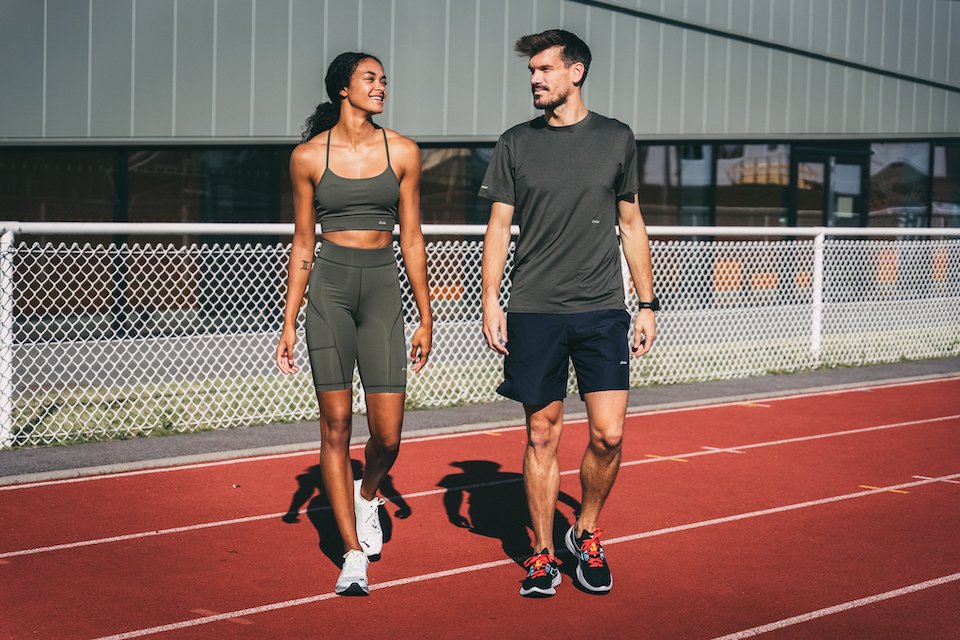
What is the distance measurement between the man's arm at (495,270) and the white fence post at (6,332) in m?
4.44

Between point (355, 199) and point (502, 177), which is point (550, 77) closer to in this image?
point (502, 177)

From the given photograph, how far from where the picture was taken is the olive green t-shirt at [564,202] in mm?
5441

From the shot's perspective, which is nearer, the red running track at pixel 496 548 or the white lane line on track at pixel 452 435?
the red running track at pixel 496 548

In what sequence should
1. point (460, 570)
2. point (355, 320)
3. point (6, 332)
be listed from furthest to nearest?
1. point (6, 332)
2. point (460, 570)
3. point (355, 320)

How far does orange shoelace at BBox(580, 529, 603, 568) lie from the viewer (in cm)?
553

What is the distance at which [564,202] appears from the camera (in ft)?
17.8

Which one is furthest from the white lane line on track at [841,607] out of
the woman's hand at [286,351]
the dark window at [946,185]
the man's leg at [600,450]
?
the dark window at [946,185]

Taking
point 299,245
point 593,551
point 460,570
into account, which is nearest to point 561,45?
point 299,245

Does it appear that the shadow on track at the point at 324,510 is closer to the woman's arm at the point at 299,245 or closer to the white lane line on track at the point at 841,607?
the woman's arm at the point at 299,245

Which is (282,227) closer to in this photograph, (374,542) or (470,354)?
(470,354)

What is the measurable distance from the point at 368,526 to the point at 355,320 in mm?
999

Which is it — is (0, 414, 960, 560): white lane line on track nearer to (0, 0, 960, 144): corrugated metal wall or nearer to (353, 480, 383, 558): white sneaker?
(353, 480, 383, 558): white sneaker

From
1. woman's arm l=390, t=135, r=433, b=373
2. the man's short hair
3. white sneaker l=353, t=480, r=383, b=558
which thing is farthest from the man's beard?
white sneaker l=353, t=480, r=383, b=558

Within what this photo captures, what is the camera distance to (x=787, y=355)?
1438 centimetres
